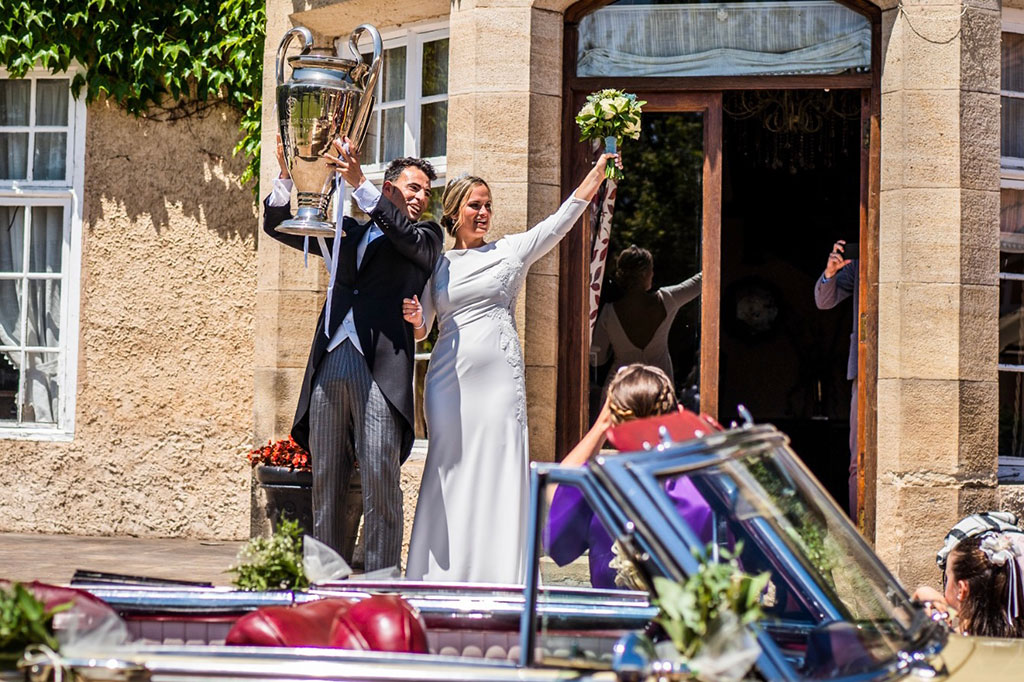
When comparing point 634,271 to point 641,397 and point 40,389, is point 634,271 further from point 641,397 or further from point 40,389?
point 641,397

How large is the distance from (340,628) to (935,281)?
461 centimetres

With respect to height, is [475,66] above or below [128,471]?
above

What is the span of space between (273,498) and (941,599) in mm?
3712

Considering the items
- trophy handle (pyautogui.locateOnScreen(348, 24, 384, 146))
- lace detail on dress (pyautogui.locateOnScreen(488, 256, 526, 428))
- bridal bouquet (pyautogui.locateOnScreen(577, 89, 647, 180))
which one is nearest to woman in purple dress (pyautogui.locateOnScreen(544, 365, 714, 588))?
lace detail on dress (pyautogui.locateOnScreen(488, 256, 526, 428))

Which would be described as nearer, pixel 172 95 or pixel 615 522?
pixel 615 522

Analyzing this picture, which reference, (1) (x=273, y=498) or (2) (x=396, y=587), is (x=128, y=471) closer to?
(1) (x=273, y=498)

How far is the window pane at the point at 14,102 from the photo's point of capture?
9.66m

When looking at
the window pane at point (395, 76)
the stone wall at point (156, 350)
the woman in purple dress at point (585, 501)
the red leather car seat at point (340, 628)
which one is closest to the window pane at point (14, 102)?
the stone wall at point (156, 350)

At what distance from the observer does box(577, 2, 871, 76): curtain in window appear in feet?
23.5

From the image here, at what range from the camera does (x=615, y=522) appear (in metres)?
2.54

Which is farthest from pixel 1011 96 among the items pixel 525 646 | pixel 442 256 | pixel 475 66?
pixel 525 646

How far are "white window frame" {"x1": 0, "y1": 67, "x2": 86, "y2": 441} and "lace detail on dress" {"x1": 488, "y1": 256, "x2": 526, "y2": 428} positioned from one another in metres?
4.72

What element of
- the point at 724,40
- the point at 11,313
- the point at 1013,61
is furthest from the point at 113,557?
the point at 1013,61

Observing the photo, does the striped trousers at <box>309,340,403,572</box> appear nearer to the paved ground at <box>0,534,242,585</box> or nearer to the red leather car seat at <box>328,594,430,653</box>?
the paved ground at <box>0,534,242,585</box>
